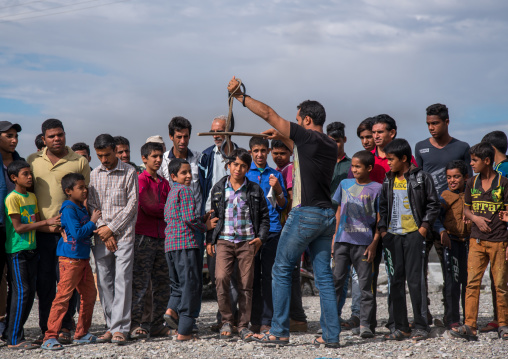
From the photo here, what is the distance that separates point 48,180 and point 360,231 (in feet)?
12.0

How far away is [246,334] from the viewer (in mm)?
6453

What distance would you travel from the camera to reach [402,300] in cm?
641

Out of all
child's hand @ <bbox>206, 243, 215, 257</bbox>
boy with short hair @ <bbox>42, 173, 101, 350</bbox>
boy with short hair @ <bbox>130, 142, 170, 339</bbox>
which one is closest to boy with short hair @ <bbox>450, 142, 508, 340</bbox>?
child's hand @ <bbox>206, 243, 215, 257</bbox>

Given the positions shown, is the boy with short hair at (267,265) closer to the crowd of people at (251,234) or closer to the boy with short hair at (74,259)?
the crowd of people at (251,234)

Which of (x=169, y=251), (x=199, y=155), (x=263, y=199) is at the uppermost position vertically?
(x=199, y=155)

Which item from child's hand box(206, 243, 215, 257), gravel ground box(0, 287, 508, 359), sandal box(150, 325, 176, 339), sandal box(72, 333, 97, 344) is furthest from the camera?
sandal box(150, 325, 176, 339)

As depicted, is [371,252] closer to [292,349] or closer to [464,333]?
[464,333]

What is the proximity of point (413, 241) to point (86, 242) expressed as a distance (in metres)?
3.59

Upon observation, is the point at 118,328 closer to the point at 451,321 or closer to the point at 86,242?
the point at 86,242

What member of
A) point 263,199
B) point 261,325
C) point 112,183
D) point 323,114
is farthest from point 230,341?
point 323,114

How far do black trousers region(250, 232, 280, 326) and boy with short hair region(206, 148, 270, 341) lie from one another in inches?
10.5

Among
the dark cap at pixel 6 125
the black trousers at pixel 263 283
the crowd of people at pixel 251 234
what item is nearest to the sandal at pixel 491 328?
the crowd of people at pixel 251 234

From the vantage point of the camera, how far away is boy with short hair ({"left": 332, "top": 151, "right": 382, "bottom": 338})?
6.79 metres

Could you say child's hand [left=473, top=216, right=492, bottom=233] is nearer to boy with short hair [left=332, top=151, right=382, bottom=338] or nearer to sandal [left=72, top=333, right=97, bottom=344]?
boy with short hair [left=332, top=151, right=382, bottom=338]
